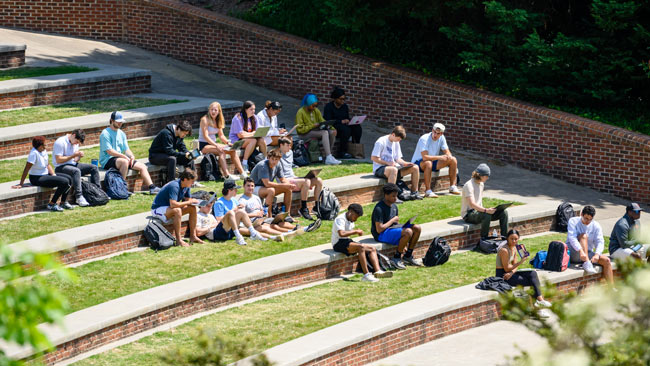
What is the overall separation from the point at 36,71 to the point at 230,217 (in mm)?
7576

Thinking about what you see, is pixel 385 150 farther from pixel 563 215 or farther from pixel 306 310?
pixel 306 310

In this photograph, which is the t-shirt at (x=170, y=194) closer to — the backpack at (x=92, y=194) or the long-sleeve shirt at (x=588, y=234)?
the backpack at (x=92, y=194)

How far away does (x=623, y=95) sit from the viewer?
1830 centimetres

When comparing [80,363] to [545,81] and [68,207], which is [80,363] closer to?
[68,207]

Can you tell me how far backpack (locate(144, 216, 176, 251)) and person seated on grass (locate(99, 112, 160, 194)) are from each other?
5.63 ft

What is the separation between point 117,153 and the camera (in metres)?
14.4

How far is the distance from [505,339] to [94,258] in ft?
18.0

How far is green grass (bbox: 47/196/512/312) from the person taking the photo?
37.4 ft

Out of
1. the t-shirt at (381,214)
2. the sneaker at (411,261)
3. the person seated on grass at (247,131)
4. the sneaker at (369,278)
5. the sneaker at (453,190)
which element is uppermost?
the person seated on grass at (247,131)

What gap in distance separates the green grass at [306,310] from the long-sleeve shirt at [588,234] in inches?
Result: 48.1

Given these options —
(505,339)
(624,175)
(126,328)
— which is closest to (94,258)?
(126,328)

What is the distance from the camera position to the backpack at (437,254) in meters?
13.9

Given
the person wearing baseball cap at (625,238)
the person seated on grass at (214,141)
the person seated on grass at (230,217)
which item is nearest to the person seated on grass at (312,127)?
the person seated on grass at (214,141)

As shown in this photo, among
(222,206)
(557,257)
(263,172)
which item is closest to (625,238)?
(557,257)
